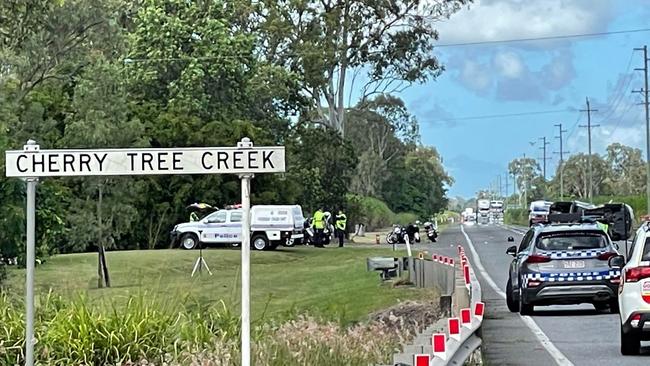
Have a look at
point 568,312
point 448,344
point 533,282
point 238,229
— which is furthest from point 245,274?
point 238,229

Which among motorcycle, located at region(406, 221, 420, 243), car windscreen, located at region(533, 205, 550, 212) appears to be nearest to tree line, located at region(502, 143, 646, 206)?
car windscreen, located at region(533, 205, 550, 212)

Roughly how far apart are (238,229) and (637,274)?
37.2m

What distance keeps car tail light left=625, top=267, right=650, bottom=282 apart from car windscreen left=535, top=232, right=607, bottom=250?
714 centimetres

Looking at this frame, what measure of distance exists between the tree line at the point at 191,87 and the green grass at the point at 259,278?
1.41m

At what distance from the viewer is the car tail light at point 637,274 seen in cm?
1488

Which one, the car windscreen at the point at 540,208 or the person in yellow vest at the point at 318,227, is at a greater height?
the car windscreen at the point at 540,208

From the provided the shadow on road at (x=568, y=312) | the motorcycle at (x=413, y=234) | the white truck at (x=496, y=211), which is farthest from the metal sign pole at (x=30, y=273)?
the white truck at (x=496, y=211)

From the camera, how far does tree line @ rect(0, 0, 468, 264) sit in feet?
124

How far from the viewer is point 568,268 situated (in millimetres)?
21859

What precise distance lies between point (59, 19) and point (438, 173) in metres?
112

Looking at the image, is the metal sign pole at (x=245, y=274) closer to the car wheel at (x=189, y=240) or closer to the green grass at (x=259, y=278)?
the green grass at (x=259, y=278)

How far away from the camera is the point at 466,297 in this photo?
52.2 ft

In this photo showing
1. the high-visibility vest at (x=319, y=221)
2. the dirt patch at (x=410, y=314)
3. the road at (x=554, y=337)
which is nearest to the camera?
the road at (x=554, y=337)

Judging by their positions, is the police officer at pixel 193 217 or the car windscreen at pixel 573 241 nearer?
the car windscreen at pixel 573 241
